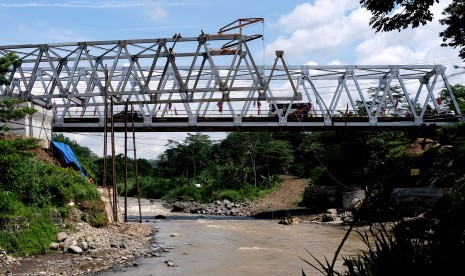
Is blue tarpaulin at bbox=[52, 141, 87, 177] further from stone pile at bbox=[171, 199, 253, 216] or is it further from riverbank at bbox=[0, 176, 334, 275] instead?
stone pile at bbox=[171, 199, 253, 216]

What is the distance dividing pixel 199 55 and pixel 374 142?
17.5 meters

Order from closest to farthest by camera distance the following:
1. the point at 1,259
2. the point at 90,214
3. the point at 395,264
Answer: the point at 395,264, the point at 1,259, the point at 90,214

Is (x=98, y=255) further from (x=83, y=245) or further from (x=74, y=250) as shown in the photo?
(x=83, y=245)

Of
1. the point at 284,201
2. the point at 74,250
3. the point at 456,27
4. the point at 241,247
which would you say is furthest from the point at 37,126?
the point at 456,27

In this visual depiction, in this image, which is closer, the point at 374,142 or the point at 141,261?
the point at 141,261

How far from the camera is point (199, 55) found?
1184 inches

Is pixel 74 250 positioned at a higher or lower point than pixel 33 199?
lower

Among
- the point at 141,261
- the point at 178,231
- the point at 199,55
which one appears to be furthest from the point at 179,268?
the point at 199,55

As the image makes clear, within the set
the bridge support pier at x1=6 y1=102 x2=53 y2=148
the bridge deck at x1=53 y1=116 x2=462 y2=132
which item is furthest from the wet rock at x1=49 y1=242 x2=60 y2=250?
the bridge deck at x1=53 y1=116 x2=462 y2=132

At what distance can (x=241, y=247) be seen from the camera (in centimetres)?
2327

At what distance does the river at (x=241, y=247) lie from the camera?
16891 millimetres

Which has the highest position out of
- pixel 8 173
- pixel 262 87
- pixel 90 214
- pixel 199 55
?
pixel 199 55

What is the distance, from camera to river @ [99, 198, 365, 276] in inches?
665

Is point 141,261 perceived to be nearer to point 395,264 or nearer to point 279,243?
point 279,243
